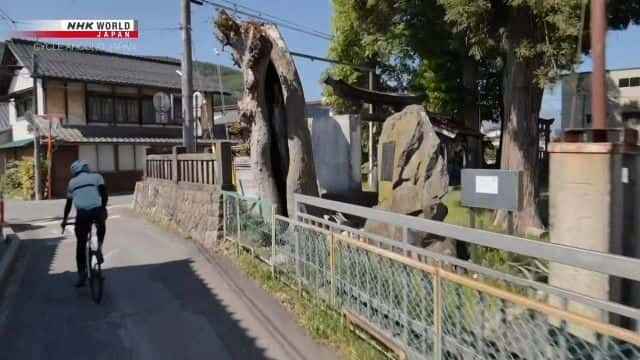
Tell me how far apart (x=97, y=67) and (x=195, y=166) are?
21533mm

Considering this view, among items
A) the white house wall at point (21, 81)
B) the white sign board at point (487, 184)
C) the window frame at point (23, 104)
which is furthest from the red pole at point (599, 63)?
the window frame at point (23, 104)

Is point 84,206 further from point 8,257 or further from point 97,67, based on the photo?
point 97,67

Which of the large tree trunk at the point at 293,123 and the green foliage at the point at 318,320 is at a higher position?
the large tree trunk at the point at 293,123

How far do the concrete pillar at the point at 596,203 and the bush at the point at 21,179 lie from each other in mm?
24364

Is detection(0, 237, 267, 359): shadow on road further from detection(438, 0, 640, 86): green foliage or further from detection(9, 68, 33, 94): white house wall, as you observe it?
detection(9, 68, 33, 94): white house wall

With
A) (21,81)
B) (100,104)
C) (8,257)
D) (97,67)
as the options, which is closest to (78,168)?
(8,257)

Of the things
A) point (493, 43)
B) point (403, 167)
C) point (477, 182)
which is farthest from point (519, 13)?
point (477, 182)

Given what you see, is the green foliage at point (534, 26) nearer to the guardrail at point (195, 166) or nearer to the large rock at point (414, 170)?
the large rock at point (414, 170)

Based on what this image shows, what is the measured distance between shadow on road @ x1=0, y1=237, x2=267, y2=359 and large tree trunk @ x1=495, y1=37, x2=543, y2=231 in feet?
22.9

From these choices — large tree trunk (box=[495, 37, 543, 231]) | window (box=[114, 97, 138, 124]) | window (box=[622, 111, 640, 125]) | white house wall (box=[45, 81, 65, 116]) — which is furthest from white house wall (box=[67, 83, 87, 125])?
window (box=[622, 111, 640, 125])

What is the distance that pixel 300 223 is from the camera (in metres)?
6.11

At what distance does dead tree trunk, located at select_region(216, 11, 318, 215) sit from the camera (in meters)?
8.77

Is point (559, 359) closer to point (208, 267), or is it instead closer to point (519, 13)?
point (208, 267)

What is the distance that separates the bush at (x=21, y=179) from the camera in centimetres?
2424
